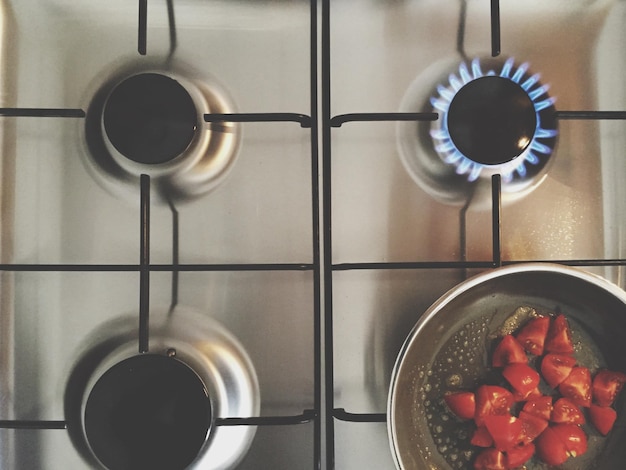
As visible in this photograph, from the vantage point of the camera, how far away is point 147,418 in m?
0.53

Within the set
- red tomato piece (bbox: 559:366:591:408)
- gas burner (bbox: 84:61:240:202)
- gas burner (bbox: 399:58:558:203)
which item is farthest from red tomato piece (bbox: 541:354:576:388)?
gas burner (bbox: 84:61:240:202)

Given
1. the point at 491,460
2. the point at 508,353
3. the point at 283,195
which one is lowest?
the point at 491,460

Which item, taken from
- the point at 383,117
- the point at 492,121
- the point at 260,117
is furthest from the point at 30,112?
the point at 492,121

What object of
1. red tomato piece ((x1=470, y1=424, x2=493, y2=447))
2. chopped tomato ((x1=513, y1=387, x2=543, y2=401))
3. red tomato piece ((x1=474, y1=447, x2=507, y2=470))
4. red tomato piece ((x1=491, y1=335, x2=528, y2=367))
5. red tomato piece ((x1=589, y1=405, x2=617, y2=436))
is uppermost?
red tomato piece ((x1=491, y1=335, x2=528, y2=367))

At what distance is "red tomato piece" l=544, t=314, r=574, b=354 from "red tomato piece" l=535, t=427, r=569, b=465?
0.26ft

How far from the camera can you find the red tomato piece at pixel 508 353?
0.58 m

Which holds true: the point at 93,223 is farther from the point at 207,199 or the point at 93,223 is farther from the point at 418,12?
the point at 418,12

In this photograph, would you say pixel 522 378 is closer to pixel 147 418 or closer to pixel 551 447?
pixel 551 447

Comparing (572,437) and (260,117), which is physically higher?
(260,117)

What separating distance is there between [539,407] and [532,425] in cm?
2

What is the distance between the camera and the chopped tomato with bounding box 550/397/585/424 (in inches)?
22.5

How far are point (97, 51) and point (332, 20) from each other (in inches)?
10.3

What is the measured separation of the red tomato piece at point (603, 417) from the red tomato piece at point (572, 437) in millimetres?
→ 30

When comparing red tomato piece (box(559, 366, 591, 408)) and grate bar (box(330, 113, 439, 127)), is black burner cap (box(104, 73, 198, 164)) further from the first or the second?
red tomato piece (box(559, 366, 591, 408))
